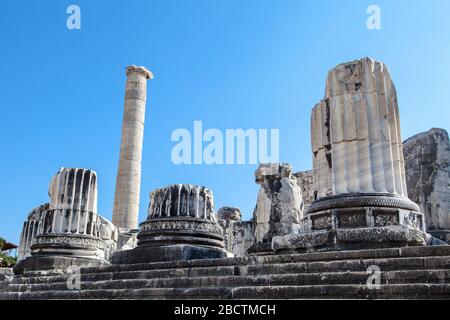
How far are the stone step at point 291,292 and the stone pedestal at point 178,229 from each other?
98.9 inches

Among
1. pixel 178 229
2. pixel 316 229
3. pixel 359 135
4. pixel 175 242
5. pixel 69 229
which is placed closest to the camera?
pixel 316 229

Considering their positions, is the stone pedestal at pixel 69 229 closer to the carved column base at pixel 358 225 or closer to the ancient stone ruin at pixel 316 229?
the ancient stone ruin at pixel 316 229

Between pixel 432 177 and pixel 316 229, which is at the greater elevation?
pixel 432 177

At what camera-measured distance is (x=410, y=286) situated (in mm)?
5039

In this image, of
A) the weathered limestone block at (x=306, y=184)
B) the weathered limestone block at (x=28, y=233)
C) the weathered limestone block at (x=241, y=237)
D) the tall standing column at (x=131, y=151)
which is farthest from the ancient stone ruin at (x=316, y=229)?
the tall standing column at (x=131, y=151)

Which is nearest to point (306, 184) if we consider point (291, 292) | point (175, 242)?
point (175, 242)

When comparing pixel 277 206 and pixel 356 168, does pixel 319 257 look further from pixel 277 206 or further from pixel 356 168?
pixel 277 206

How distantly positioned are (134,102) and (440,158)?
21.5 m

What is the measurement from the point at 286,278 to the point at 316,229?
1.82 metres

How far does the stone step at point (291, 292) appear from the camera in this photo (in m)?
4.96

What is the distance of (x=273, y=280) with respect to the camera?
6.09m

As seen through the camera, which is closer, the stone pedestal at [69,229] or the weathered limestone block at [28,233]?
the stone pedestal at [69,229]
